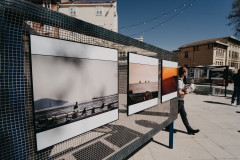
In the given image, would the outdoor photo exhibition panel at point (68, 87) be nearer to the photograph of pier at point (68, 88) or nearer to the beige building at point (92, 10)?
the photograph of pier at point (68, 88)

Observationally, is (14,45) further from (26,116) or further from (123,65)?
(123,65)

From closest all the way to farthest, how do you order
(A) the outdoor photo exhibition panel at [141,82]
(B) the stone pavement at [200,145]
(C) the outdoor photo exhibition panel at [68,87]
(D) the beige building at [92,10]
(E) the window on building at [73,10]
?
(C) the outdoor photo exhibition panel at [68,87]
(A) the outdoor photo exhibition panel at [141,82]
(B) the stone pavement at [200,145]
(D) the beige building at [92,10]
(E) the window on building at [73,10]

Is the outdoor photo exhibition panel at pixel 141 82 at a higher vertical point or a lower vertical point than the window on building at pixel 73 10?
lower

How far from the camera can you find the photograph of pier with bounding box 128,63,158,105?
1.83 m

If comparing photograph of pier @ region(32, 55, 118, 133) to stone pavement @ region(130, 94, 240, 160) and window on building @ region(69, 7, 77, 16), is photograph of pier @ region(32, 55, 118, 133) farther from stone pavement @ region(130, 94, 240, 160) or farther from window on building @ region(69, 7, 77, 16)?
window on building @ region(69, 7, 77, 16)

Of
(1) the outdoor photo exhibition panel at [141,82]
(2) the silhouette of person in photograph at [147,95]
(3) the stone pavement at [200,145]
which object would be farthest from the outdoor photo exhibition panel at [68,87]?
(3) the stone pavement at [200,145]

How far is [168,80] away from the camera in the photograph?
110 inches

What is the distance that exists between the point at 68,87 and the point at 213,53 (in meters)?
34.8

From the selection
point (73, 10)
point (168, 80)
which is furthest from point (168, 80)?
point (73, 10)

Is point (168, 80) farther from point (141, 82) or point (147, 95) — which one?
point (141, 82)

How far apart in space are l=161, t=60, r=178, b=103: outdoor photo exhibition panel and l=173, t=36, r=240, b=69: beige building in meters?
27.0

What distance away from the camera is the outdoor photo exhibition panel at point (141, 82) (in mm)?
1813

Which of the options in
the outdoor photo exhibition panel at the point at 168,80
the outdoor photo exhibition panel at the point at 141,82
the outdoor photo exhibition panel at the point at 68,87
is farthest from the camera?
the outdoor photo exhibition panel at the point at 168,80

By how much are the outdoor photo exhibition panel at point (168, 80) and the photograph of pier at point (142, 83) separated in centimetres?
33
